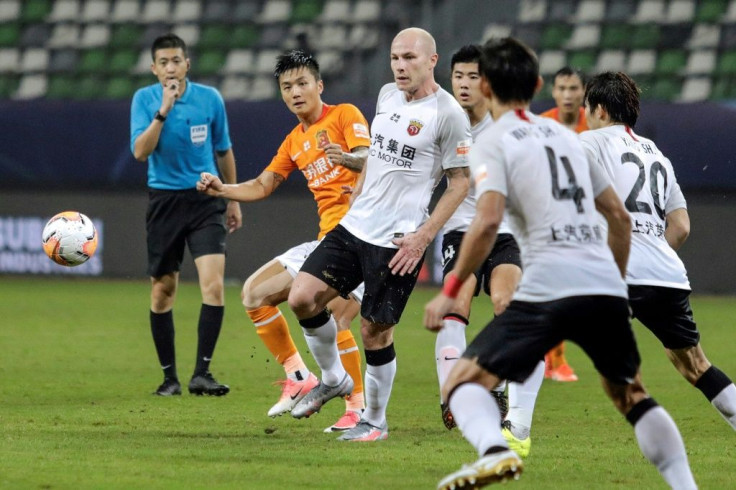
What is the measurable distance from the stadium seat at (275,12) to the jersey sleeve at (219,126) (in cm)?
1130

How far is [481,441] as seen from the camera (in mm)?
4801

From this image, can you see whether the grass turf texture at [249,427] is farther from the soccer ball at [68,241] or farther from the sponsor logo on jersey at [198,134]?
the sponsor logo on jersey at [198,134]

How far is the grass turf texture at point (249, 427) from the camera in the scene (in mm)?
5832

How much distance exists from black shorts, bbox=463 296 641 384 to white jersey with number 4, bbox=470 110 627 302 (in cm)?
5

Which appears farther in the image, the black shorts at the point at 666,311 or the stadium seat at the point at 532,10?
the stadium seat at the point at 532,10

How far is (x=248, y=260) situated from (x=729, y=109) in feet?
21.2

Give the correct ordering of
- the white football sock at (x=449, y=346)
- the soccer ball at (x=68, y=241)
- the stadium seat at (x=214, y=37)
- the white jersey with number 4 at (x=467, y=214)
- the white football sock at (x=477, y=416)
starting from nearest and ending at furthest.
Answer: the white football sock at (x=477, y=416) → the white football sock at (x=449, y=346) → the white jersey with number 4 at (x=467, y=214) → the soccer ball at (x=68, y=241) → the stadium seat at (x=214, y=37)

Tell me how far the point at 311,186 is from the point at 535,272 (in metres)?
3.23

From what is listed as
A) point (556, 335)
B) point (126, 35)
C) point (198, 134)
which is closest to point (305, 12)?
point (126, 35)

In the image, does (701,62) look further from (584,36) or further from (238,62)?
(238,62)

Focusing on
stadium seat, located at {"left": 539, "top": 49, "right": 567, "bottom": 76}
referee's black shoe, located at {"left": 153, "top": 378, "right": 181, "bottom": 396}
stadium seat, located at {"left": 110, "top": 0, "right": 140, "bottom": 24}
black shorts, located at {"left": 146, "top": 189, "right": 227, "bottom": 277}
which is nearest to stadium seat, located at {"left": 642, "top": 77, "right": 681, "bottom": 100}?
stadium seat, located at {"left": 539, "top": 49, "right": 567, "bottom": 76}

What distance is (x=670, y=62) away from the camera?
18.9m

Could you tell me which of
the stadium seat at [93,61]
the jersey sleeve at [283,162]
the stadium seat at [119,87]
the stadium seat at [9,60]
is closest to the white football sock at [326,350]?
the jersey sleeve at [283,162]

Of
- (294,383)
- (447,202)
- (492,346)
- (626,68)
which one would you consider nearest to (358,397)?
(294,383)
